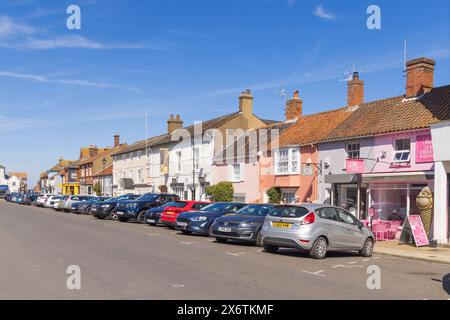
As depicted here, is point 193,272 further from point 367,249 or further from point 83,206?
point 83,206

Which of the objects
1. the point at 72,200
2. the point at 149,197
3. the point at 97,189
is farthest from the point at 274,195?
the point at 97,189

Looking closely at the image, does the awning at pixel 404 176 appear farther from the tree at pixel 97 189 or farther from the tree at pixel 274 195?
the tree at pixel 97 189

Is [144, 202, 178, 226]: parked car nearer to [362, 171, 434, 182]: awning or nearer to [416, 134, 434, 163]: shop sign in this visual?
[362, 171, 434, 182]: awning

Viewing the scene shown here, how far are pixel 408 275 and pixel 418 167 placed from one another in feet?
33.1

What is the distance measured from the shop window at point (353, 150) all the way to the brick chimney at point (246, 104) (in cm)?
1803

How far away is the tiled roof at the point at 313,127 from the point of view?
28.1 m

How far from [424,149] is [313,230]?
9102 mm

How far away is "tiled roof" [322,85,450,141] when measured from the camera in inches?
839

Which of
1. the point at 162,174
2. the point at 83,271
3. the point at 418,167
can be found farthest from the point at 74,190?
the point at 83,271

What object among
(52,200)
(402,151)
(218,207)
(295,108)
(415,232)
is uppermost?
(295,108)

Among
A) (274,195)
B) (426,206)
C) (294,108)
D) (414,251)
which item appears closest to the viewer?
(414,251)

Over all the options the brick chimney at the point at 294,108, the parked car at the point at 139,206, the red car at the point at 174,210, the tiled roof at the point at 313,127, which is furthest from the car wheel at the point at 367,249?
the brick chimney at the point at 294,108

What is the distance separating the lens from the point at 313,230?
13648 millimetres
